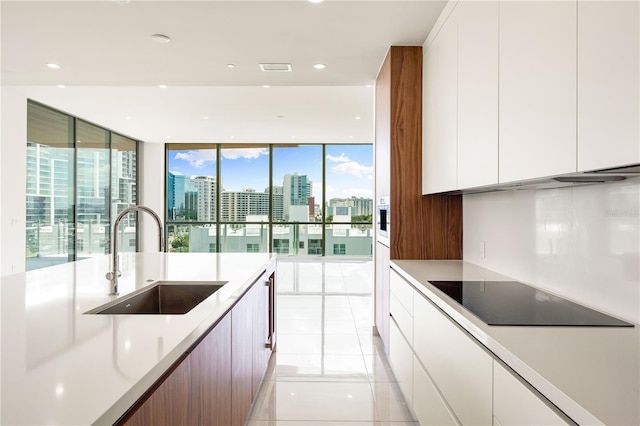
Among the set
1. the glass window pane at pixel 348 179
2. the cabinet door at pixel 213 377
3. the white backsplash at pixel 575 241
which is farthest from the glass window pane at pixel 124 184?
the white backsplash at pixel 575 241

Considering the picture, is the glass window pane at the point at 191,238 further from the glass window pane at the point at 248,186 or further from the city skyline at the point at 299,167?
the city skyline at the point at 299,167

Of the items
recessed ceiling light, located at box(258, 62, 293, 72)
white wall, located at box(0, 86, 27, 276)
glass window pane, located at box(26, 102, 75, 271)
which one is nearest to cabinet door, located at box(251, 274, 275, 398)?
recessed ceiling light, located at box(258, 62, 293, 72)

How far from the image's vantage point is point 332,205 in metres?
8.95

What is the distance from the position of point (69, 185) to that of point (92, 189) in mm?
673

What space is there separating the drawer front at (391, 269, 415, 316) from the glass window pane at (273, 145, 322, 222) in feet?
20.3

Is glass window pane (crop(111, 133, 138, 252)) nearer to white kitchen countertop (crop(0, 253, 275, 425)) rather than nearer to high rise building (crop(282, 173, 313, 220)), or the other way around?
high rise building (crop(282, 173, 313, 220))

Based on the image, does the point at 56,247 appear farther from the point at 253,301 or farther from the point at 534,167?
the point at 534,167

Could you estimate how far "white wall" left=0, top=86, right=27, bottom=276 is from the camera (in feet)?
15.2

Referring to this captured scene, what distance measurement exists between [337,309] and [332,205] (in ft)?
14.6

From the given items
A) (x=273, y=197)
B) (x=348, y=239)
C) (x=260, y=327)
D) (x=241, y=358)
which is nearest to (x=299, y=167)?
(x=273, y=197)

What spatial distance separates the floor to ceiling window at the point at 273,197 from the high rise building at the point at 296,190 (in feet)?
0.08

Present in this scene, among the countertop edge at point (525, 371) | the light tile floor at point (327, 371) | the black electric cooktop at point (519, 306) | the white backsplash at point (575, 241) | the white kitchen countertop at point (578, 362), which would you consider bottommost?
the light tile floor at point (327, 371)

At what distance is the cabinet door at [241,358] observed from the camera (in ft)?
5.75

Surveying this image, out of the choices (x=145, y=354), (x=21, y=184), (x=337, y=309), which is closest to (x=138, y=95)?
(x=21, y=184)
